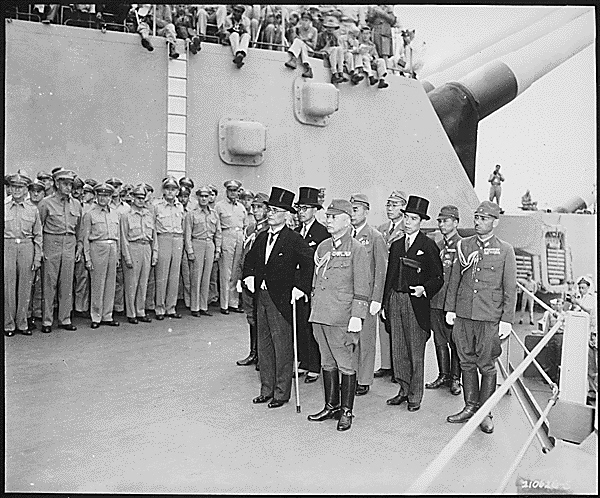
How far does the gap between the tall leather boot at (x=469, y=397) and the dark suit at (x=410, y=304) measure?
10.5 inches

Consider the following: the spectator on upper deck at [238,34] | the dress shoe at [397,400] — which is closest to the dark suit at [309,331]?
the dress shoe at [397,400]

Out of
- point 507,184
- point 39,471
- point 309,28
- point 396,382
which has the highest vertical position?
point 309,28

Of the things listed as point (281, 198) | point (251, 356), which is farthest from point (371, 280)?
point (251, 356)

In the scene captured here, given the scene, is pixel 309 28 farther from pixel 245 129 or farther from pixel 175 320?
pixel 175 320

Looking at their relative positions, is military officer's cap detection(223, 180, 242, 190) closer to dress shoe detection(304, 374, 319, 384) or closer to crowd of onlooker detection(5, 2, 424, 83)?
crowd of onlooker detection(5, 2, 424, 83)

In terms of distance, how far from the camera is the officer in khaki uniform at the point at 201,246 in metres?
5.15

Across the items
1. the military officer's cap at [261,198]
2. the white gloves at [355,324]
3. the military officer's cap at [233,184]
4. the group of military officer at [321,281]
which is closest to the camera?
the white gloves at [355,324]

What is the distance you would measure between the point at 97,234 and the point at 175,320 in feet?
2.89

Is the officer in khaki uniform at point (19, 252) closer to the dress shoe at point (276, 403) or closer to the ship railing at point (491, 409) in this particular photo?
the dress shoe at point (276, 403)

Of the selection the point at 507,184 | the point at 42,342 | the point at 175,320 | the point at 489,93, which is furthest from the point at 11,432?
the point at 489,93

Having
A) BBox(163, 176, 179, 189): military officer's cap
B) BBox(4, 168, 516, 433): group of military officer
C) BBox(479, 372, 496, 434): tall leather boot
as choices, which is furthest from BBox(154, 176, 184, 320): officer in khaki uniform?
BBox(479, 372, 496, 434): tall leather boot

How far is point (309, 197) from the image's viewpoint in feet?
13.3

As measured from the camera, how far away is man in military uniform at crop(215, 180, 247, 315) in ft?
15.6

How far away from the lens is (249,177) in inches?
181
